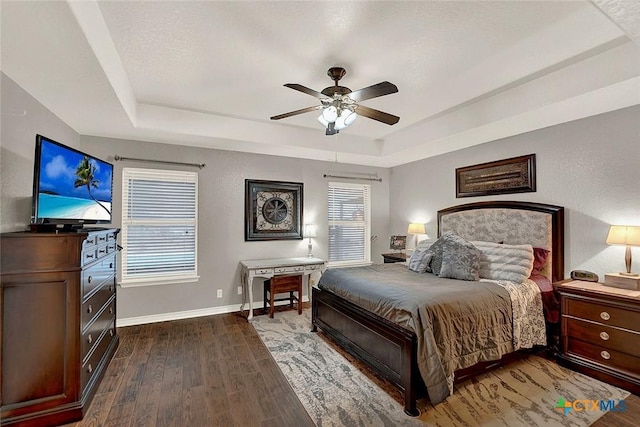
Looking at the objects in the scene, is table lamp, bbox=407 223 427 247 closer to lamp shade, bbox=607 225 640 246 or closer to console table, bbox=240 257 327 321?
console table, bbox=240 257 327 321

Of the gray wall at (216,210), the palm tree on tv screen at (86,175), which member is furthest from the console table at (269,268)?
the palm tree on tv screen at (86,175)

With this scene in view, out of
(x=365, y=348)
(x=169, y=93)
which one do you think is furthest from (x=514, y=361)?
(x=169, y=93)

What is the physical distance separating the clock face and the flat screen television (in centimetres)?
209

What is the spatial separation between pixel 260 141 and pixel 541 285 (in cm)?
377

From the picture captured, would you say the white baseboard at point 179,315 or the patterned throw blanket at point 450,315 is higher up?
the patterned throw blanket at point 450,315

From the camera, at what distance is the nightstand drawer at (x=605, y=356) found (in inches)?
92.7

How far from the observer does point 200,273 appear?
4.25 metres

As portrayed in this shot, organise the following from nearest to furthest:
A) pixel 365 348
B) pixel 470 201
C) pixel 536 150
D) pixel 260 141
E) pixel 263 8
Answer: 1. pixel 263 8
2. pixel 365 348
3. pixel 536 150
4. pixel 260 141
5. pixel 470 201

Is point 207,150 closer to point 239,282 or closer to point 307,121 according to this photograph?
point 307,121

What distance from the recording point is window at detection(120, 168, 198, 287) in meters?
3.88

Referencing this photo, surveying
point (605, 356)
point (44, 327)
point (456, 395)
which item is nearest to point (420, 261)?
point (456, 395)

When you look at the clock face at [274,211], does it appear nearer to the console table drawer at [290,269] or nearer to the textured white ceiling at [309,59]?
the console table drawer at [290,269]

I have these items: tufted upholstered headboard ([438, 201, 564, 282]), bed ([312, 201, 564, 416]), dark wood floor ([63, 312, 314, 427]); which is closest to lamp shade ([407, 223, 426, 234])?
tufted upholstered headboard ([438, 201, 564, 282])

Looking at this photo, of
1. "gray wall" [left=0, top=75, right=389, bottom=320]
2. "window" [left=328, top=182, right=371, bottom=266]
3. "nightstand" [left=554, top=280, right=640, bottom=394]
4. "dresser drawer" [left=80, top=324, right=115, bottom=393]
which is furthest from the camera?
"window" [left=328, top=182, right=371, bottom=266]
